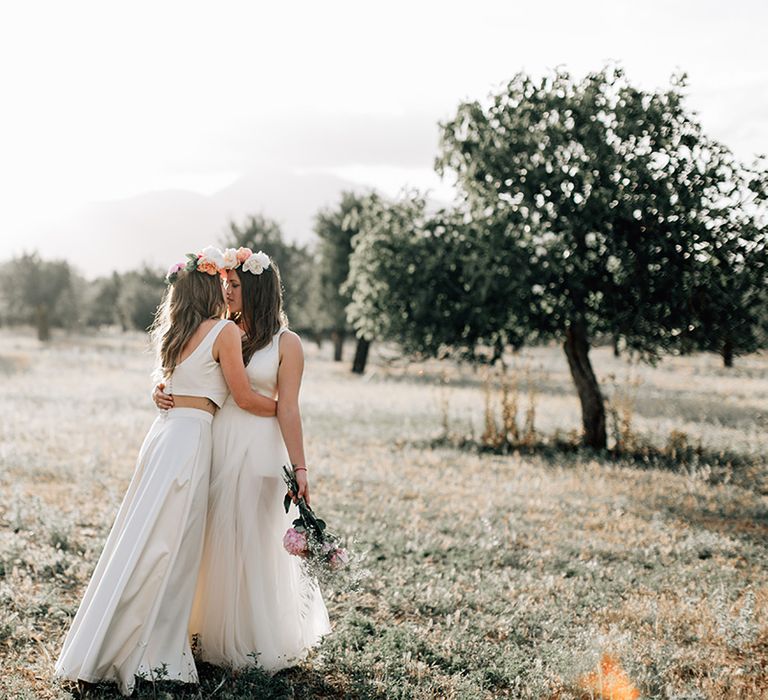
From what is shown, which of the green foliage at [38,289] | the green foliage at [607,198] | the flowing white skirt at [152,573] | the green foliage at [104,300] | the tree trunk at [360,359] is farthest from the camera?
the green foliage at [104,300]

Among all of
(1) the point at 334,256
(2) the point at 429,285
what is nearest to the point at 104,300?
(1) the point at 334,256

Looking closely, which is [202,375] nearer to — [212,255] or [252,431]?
[252,431]

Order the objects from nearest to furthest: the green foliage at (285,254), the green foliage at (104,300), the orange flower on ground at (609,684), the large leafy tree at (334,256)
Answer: the orange flower on ground at (609,684), the large leafy tree at (334,256), the green foliage at (285,254), the green foliage at (104,300)

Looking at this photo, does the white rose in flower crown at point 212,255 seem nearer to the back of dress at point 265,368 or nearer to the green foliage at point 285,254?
the back of dress at point 265,368

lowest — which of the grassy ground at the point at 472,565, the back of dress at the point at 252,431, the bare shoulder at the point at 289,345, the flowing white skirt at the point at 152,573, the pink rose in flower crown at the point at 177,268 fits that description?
the grassy ground at the point at 472,565

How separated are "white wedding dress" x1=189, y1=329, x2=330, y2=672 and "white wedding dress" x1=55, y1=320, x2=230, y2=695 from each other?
0.16 metres

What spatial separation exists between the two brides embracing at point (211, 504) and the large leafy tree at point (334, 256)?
1264 inches

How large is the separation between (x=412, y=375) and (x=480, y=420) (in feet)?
58.4

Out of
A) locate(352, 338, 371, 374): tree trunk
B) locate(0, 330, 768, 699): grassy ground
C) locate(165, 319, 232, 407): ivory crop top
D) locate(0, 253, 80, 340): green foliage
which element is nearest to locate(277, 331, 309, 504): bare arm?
→ locate(165, 319, 232, 407): ivory crop top

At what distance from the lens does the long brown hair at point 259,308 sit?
222 inches

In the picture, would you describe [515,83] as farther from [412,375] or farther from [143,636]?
[412,375]

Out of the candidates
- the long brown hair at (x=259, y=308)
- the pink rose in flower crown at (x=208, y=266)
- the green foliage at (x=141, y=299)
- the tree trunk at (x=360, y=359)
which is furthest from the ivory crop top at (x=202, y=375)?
the green foliage at (x=141, y=299)

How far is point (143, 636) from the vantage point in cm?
516

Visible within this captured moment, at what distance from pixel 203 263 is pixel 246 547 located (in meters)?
2.04
